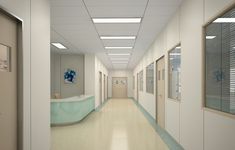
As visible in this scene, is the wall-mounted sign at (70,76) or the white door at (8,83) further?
the wall-mounted sign at (70,76)

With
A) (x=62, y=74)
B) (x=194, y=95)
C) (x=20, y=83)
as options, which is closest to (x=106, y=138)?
(x=194, y=95)

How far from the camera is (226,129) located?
2795 millimetres

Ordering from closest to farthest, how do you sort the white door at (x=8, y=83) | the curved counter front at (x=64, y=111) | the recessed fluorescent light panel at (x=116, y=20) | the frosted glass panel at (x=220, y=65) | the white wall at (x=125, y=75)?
the white door at (x=8, y=83)
the frosted glass panel at (x=220, y=65)
the recessed fluorescent light panel at (x=116, y=20)
the curved counter front at (x=64, y=111)
the white wall at (x=125, y=75)

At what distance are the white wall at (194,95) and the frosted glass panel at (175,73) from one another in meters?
0.21

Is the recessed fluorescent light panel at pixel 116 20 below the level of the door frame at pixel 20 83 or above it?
above

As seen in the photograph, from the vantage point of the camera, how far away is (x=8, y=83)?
9.11 feet

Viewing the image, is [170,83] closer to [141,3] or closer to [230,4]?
[141,3]

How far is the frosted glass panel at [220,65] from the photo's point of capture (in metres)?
2.79

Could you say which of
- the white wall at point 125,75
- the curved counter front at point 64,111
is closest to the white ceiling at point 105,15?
the curved counter front at point 64,111

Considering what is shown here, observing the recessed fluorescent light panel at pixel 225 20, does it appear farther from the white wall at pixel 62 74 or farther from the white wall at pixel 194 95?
the white wall at pixel 62 74

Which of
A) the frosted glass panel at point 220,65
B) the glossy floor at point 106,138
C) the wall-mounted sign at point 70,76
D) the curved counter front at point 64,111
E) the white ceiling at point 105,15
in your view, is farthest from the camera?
the wall-mounted sign at point 70,76

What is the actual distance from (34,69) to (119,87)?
21012mm

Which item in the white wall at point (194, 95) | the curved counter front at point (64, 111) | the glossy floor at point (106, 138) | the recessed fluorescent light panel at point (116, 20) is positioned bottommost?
the glossy floor at point (106, 138)

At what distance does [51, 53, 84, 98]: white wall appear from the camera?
1256cm
